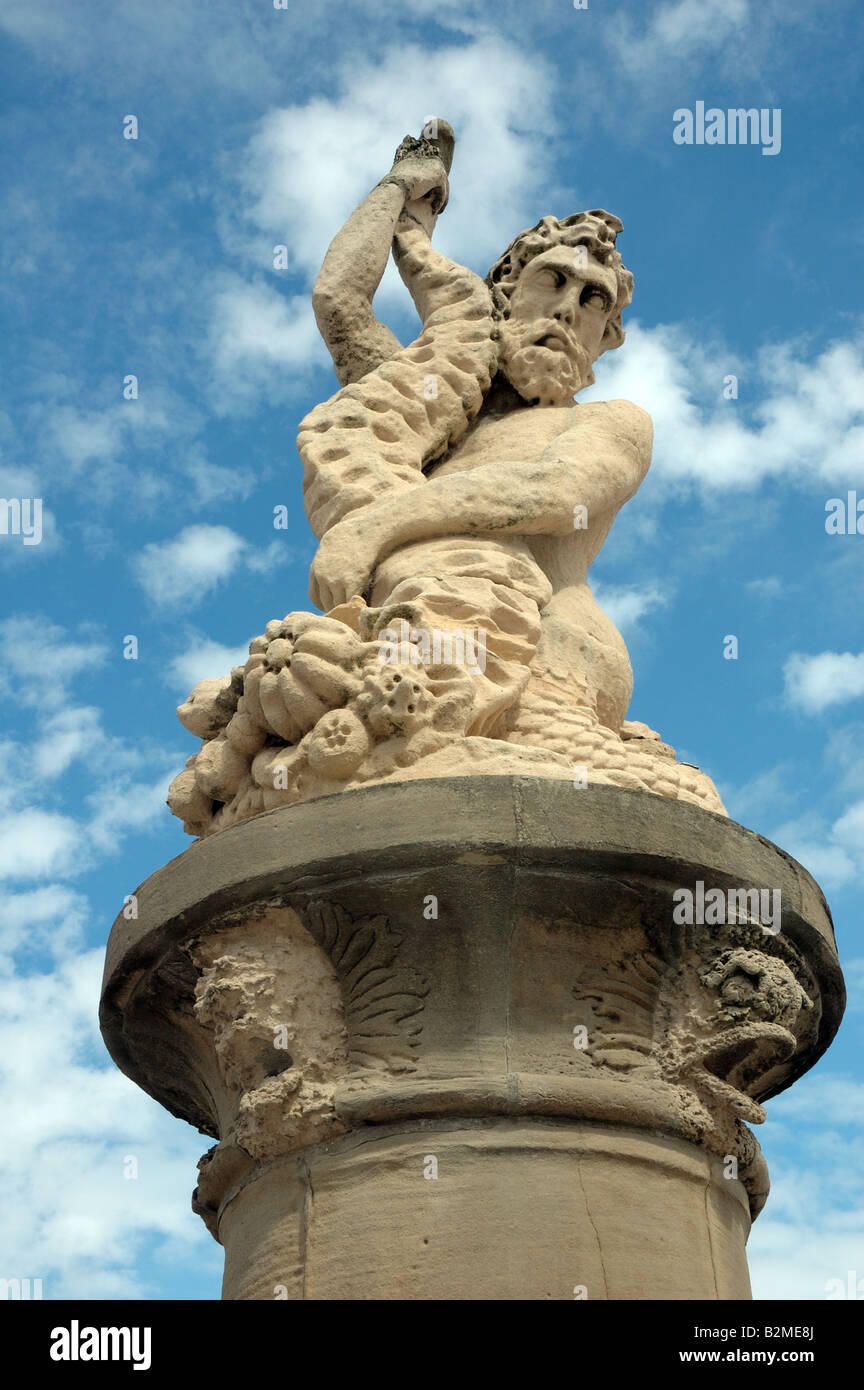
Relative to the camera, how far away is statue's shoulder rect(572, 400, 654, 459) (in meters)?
6.80

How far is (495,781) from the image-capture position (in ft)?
15.8

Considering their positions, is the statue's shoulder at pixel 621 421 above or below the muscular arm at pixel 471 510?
above

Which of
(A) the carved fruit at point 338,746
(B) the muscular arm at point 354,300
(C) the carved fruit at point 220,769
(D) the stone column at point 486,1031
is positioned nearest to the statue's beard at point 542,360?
(B) the muscular arm at point 354,300

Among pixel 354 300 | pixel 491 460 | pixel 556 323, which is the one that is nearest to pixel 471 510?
pixel 491 460

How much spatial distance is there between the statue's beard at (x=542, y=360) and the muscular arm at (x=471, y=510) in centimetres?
85

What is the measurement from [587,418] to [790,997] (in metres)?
2.99

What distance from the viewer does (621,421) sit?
22.5ft

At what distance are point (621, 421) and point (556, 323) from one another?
826 millimetres

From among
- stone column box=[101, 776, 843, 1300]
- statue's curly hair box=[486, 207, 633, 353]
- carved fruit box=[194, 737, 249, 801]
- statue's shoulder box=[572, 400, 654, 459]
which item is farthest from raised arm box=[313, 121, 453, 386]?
stone column box=[101, 776, 843, 1300]

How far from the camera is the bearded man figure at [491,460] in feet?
18.8

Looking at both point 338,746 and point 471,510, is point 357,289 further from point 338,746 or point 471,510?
point 338,746

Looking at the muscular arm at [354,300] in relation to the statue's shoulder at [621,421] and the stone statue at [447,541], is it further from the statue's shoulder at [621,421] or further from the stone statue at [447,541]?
the statue's shoulder at [621,421]
